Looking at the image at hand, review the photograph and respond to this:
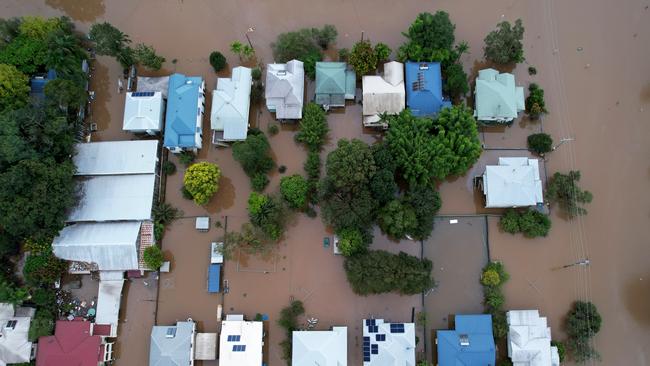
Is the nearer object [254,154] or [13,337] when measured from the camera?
[13,337]

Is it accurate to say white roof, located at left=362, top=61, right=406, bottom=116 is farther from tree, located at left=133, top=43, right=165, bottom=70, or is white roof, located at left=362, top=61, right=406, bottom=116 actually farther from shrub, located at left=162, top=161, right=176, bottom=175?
tree, located at left=133, top=43, right=165, bottom=70

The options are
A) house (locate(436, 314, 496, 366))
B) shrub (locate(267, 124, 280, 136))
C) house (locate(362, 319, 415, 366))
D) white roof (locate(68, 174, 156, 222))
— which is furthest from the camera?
shrub (locate(267, 124, 280, 136))

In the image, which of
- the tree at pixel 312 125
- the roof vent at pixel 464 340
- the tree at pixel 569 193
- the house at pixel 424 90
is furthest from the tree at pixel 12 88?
the tree at pixel 569 193

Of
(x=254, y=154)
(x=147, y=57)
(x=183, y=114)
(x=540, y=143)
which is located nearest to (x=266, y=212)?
(x=254, y=154)

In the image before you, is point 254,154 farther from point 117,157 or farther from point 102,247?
point 102,247

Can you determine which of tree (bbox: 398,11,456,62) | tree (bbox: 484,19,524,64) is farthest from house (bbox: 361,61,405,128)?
tree (bbox: 484,19,524,64)

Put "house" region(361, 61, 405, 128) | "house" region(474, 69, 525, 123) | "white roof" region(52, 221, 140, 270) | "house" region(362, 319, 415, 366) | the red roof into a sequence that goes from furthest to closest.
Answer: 1. "house" region(361, 61, 405, 128)
2. "house" region(474, 69, 525, 123)
3. "white roof" region(52, 221, 140, 270)
4. the red roof
5. "house" region(362, 319, 415, 366)
